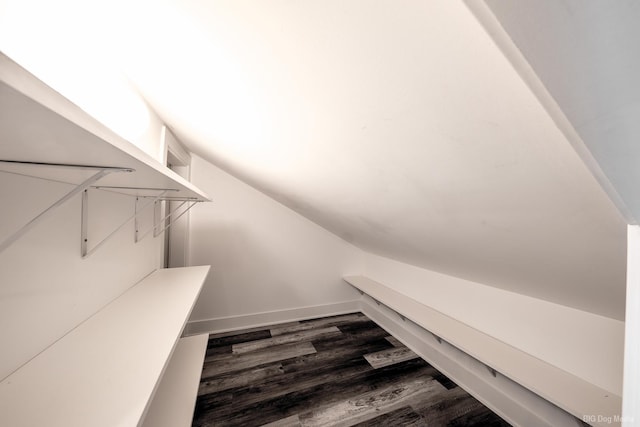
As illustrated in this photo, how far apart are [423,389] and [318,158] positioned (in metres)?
1.80

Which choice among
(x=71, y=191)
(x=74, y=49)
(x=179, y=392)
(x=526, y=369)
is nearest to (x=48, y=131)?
(x=71, y=191)

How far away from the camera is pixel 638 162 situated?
1.00 ft

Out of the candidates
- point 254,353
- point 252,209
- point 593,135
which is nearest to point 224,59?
point 593,135

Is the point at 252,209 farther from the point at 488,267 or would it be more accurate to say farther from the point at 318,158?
the point at 488,267

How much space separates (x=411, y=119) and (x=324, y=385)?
1.87 meters

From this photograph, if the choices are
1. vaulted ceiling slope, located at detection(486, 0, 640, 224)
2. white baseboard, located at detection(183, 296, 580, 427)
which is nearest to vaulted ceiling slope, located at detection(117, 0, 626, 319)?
vaulted ceiling slope, located at detection(486, 0, 640, 224)

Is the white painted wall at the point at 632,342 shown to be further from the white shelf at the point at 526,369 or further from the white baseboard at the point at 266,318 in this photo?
the white baseboard at the point at 266,318

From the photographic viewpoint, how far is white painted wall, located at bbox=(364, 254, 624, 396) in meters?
0.99

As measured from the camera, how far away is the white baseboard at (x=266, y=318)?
2205 mm

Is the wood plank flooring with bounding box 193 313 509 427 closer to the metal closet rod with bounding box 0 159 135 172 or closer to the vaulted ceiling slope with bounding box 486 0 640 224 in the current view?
the metal closet rod with bounding box 0 159 135 172

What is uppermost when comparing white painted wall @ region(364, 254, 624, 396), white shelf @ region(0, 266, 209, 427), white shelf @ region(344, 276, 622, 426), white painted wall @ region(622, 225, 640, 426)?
white painted wall @ region(622, 225, 640, 426)

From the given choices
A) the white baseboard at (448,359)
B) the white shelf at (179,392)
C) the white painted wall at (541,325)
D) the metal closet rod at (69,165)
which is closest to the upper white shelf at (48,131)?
the metal closet rod at (69,165)

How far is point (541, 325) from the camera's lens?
121 centimetres

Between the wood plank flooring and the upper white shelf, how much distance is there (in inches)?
66.2
